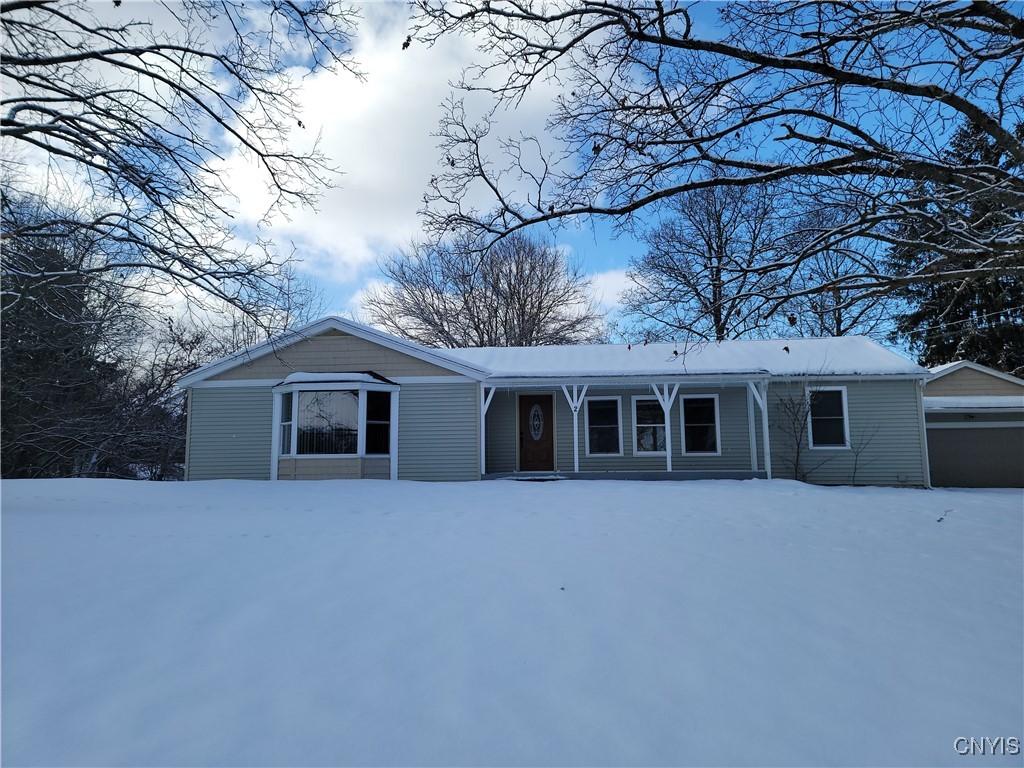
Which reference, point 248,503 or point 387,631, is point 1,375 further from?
point 387,631

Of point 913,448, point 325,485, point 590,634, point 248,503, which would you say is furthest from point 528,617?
point 913,448

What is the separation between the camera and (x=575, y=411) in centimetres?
1343

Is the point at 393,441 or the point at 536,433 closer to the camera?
the point at 393,441

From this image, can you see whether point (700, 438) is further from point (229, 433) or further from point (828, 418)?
point (229, 433)

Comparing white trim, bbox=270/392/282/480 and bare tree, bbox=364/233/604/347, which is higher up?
bare tree, bbox=364/233/604/347

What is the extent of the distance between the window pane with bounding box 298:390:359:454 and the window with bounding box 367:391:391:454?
31 centimetres

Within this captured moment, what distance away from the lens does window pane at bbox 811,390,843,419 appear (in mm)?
13844

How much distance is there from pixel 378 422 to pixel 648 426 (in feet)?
21.3

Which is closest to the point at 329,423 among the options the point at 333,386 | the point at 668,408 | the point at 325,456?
the point at 325,456

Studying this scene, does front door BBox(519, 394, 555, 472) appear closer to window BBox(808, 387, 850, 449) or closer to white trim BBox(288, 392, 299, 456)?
white trim BBox(288, 392, 299, 456)

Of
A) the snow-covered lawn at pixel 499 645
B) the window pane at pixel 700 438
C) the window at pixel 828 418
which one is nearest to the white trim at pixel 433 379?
the window pane at pixel 700 438

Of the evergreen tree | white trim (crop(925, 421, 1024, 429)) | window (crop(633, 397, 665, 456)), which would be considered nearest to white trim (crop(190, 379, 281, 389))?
window (crop(633, 397, 665, 456))

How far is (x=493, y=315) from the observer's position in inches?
1056

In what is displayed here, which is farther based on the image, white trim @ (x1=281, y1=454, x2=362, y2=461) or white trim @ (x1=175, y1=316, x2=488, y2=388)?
white trim @ (x1=175, y1=316, x2=488, y2=388)
